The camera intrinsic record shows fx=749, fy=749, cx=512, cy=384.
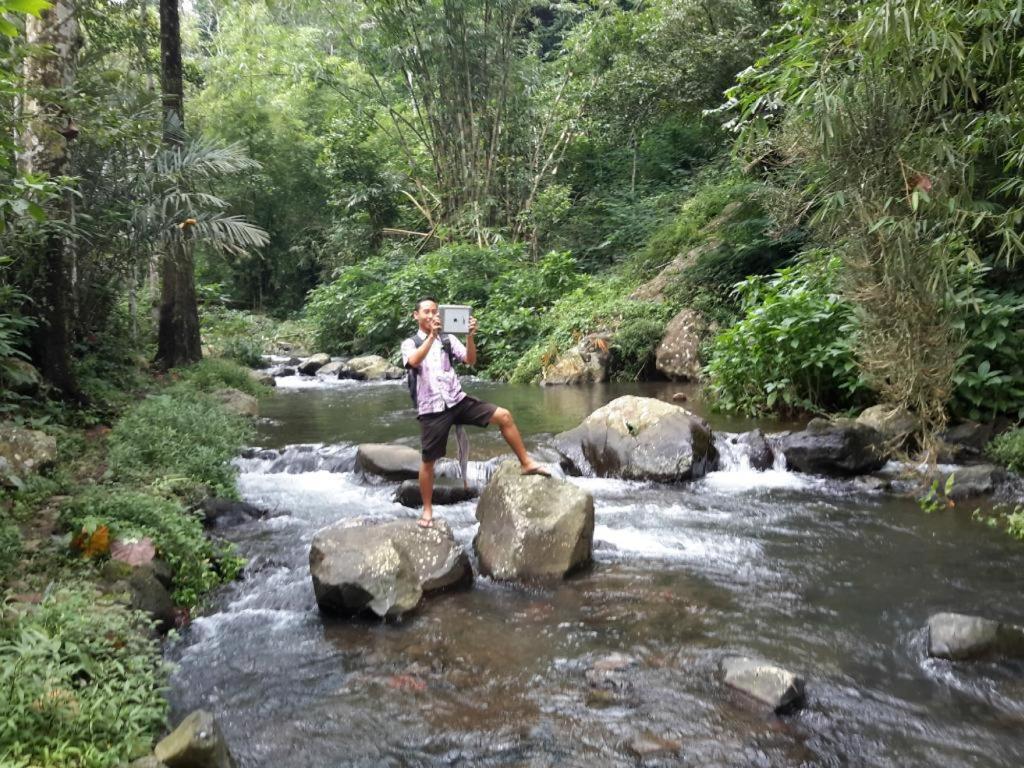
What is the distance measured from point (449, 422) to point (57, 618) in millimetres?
3094

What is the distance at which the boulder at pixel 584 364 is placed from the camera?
15.6 metres

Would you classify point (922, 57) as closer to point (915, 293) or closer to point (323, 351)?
point (915, 293)

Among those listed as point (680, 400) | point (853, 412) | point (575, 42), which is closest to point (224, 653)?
point (853, 412)

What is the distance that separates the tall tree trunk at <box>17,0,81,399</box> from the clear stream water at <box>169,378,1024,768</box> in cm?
382

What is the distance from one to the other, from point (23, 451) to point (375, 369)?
11971mm

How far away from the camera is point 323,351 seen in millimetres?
22875

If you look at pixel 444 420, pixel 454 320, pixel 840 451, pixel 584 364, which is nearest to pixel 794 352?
pixel 840 451

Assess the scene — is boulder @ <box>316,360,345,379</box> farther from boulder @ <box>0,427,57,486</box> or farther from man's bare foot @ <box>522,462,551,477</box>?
man's bare foot @ <box>522,462,551,477</box>

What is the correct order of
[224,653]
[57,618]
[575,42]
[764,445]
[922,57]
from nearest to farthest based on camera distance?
[57,618] < [224,653] < [922,57] < [764,445] < [575,42]

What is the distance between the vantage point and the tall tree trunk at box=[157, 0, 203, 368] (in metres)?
12.6

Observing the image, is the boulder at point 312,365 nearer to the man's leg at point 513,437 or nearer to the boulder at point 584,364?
the boulder at point 584,364

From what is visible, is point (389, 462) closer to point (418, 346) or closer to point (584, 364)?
point (418, 346)

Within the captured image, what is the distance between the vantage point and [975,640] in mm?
4000

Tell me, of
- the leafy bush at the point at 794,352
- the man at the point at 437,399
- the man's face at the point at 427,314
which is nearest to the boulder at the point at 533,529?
the man at the point at 437,399
